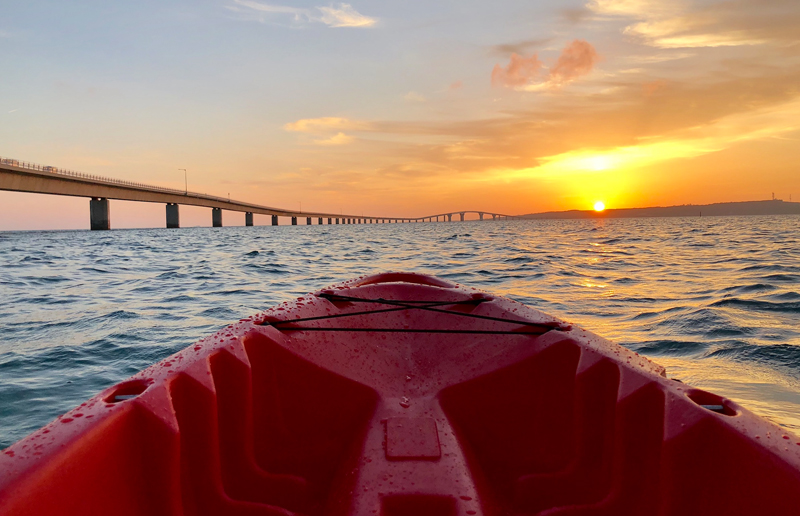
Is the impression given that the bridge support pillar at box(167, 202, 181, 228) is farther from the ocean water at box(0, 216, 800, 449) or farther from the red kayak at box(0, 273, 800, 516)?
the red kayak at box(0, 273, 800, 516)

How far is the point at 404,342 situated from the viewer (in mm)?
3469

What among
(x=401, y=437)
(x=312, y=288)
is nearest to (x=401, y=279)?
(x=401, y=437)

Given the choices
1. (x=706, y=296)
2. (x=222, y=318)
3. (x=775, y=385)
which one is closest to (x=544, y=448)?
(x=775, y=385)

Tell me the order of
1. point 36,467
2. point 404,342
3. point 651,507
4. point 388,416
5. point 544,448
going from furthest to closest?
point 404,342 < point 388,416 < point 544,448 < point 651,507 < point 36,467

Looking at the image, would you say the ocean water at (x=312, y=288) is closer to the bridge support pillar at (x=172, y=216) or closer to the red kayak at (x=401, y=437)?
the red kayak at (x=401, y=437)

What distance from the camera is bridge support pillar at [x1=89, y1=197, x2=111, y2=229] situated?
178 feet

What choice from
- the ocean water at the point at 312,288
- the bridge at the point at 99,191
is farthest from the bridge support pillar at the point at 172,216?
the ocean water at the point at 312,288

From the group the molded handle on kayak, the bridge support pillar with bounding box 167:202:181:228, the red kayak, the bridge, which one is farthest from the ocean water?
the bridge support pillar with bounding box 167:202:181:228

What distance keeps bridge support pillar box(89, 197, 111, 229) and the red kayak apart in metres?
62.2

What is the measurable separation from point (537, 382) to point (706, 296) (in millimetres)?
7476

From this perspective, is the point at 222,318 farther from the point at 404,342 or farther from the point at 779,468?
the point at 779,468

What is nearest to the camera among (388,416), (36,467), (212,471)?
(36,467)

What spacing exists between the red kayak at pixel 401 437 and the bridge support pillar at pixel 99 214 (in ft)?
204

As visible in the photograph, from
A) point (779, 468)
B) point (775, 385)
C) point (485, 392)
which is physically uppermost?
point (779, 468)
